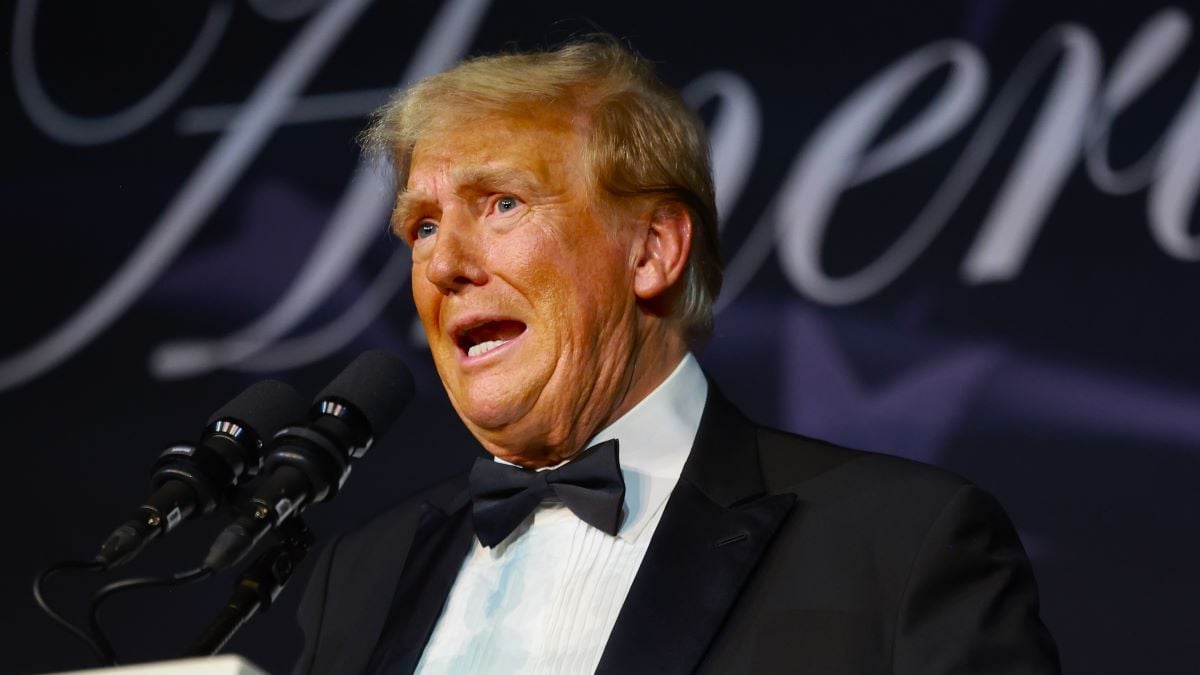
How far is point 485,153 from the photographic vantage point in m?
2.29

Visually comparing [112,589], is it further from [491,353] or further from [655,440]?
[655,440]

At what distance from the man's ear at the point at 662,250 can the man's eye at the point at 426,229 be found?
0.96 feet

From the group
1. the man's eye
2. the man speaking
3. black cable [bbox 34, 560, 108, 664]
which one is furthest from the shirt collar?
black cable [bbox 34, 560, 108, 664]

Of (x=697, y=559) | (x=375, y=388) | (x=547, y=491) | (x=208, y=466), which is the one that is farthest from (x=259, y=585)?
(x=697, y=559)

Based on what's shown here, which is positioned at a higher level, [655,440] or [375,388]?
[375,388]

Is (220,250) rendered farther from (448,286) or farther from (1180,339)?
(1180,339)

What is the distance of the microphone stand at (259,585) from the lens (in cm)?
187

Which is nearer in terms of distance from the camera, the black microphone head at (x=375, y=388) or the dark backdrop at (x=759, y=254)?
the black microphone head at (x=375, y=388)

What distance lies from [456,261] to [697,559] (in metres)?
0.52

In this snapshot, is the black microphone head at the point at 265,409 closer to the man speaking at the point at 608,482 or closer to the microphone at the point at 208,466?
the microphone at the point at 208,466

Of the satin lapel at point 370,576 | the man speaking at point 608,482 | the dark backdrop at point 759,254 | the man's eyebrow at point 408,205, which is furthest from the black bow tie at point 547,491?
the dark backdrop at point 759,254

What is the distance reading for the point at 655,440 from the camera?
7.50 feet

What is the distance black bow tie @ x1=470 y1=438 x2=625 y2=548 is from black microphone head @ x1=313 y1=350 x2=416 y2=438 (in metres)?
0.18

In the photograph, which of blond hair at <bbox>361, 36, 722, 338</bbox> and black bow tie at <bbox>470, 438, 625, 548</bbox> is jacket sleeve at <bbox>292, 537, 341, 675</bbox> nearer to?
black bow tie at <bbox>470, 438, 625, 548</bbox>
